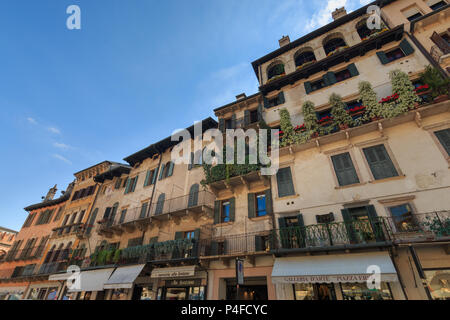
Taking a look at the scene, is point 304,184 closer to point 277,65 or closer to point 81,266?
point 277,65

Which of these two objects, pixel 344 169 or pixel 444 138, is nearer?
pixel 444 138

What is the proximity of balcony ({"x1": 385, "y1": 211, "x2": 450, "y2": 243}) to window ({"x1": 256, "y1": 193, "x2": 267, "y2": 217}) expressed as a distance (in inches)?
243

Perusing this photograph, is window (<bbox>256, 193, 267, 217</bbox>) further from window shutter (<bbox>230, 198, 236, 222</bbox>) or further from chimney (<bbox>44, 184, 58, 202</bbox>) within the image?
chimney (<bbox>44, 184, 58, 202</bbox>)

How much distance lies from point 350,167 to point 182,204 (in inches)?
461

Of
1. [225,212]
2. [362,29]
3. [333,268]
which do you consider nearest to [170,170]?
[225,212]

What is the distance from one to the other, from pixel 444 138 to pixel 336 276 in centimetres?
821

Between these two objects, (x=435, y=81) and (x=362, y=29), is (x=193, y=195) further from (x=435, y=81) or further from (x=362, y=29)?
(x=362, y=29)

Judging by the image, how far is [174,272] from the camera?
44.2ft

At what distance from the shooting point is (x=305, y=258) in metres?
10.6

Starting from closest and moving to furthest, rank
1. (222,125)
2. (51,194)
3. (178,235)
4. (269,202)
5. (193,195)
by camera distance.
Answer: (269,202)
(178,235)
(193,195)
(222,125)
(51,194)

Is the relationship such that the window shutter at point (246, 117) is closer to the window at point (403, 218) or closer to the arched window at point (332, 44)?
the arched window at point (332, 44)

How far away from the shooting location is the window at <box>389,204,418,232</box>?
31.0ft

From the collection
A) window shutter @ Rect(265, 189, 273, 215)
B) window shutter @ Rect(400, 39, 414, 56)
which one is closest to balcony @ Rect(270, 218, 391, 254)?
window shutter @ Rect(265, 189, 273, 215)
